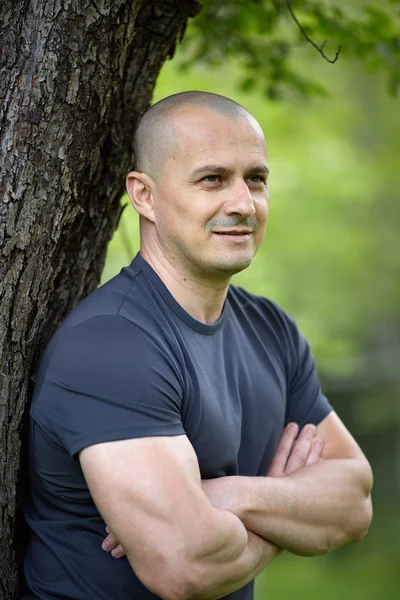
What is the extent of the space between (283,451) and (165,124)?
4.19 feet

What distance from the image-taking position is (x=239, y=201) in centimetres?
273

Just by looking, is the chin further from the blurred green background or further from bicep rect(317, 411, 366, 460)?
the blurred green background

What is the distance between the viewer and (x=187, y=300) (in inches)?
111

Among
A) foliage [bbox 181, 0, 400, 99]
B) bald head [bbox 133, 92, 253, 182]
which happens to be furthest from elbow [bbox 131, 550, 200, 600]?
foliage [bbox 181, 0, 400, 99]

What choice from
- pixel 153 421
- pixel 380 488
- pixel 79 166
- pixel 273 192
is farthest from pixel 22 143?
pixel 380 488

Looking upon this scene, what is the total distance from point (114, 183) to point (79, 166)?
0.39 m

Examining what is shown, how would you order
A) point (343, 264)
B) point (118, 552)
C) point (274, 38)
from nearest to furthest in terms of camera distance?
point (118, 552), point (274, 38), point (343, 264)

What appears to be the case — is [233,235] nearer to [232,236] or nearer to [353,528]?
[232,236]

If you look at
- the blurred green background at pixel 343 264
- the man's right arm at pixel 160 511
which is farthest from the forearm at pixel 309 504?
the blurred green background at pixel 343 264

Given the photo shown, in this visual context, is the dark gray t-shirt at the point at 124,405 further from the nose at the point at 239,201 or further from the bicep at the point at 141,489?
the nose at the point at 239,201

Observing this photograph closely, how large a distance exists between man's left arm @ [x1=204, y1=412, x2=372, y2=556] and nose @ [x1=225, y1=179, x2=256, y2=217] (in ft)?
2.89

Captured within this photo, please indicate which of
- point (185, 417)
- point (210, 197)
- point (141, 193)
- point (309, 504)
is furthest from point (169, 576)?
point (141, 193)

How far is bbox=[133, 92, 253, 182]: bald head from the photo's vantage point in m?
2.83

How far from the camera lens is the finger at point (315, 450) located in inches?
119
